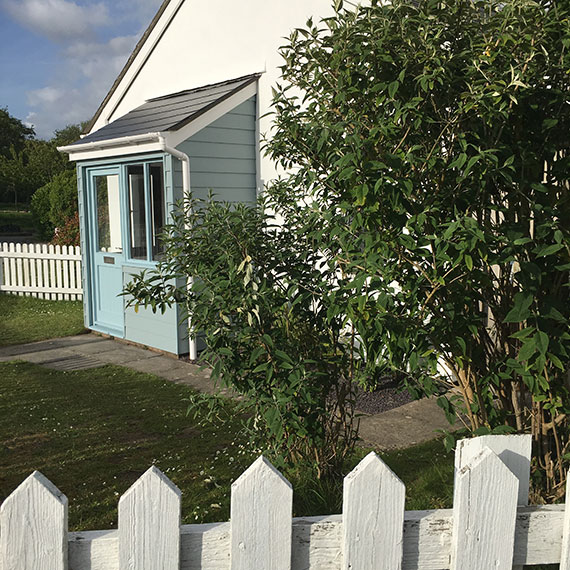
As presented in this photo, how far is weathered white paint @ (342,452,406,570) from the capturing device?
157cm

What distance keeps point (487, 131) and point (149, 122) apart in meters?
6.49

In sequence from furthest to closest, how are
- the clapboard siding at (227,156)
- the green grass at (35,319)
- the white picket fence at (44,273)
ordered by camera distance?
the white picket fence at (44,273), the green grass at (35,319), the clapboard siding at (227,156)

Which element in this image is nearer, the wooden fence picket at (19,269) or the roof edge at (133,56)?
the roof edge at (133,56)

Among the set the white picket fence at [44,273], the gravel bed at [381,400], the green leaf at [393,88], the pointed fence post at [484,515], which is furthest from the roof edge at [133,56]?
the pointed fence post at [484,515]

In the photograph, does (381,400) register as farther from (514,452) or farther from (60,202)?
(60,202)

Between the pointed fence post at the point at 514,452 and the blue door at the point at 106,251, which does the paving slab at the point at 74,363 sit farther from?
the pointed fence post at the point at 514,452

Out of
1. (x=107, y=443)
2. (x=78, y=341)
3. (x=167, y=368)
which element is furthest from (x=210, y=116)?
(x=107, y=443)

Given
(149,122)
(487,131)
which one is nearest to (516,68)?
(487,131)

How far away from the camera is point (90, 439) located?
4934mm

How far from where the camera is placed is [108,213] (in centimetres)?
903

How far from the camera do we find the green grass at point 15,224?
35625 mm

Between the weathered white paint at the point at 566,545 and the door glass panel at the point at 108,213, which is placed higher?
the door glass panel at the point at 108,213

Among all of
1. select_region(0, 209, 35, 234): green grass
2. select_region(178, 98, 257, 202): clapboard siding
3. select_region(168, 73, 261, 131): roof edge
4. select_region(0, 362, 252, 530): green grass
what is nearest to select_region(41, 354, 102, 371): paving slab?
select_region(0, 362, 252, 530): green grass

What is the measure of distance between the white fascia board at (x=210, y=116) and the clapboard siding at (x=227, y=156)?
0.21ft
